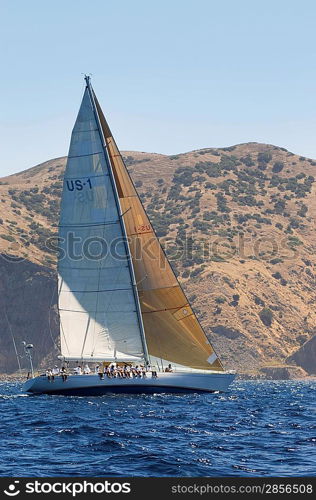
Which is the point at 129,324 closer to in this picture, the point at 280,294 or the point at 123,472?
the point at 123,472

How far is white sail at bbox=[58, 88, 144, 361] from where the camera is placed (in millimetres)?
52938

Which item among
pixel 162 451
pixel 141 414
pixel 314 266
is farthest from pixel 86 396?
pixel 314 266

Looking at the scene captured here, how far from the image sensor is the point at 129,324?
53.2 meters

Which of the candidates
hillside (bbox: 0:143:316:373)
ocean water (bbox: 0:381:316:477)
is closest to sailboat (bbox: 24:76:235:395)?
ocean water (bbox: 0:381:316:477)

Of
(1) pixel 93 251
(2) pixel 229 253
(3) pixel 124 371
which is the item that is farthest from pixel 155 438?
(2) pixel 229 253

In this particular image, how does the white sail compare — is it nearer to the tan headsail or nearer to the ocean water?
the tan headsail

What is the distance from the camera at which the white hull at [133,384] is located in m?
51.7

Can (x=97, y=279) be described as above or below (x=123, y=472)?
above

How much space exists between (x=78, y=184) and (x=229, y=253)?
10227 cm

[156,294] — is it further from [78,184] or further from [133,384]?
[78,184]

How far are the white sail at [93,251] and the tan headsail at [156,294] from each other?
0.89 metres

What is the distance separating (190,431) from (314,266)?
12770 cm

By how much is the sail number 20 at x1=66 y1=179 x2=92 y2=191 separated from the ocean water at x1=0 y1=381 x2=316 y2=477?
12.3 metres

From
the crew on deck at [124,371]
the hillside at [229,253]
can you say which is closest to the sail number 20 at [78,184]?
the crew on deck at [124,371]
